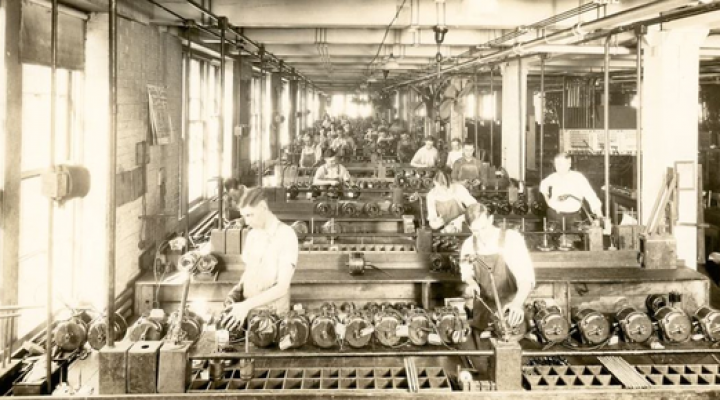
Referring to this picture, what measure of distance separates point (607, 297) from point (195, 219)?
20.2ft

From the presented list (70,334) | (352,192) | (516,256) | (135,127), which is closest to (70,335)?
(70,334)

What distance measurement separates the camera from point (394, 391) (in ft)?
12.0

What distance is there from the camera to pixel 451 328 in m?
5.01

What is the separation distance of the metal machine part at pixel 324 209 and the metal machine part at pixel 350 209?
18 cm

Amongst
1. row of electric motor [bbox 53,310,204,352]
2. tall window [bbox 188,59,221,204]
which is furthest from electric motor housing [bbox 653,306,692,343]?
tall window [bbox 188,59,221,204]

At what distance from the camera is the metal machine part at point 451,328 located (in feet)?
16.3

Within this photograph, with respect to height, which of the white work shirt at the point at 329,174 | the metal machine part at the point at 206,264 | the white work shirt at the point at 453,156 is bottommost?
the metal machine part at the point at 206,264

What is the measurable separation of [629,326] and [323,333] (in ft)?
7.85

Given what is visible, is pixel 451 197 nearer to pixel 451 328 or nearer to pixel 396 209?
pixel 396 209

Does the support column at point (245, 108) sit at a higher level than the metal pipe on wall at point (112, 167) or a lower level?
higher

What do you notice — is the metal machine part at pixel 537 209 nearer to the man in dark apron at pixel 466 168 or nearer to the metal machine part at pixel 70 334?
the man in dark apron at pixel 466 168

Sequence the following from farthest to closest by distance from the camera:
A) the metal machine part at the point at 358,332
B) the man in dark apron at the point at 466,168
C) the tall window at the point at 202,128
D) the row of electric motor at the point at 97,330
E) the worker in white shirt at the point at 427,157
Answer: the worker in white shirt at the point at 427,157 < the man in dark apron at the point at 466,168 < the tall window at the point at 202,128 < the row of electric motor at the point at 97,330 < the metal machine part at the point at 358,332

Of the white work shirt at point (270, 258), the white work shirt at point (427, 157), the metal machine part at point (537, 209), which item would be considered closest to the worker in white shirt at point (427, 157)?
the white work shirt at point (427, 157)

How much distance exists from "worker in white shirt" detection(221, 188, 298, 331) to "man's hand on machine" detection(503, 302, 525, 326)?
4.95 feet
